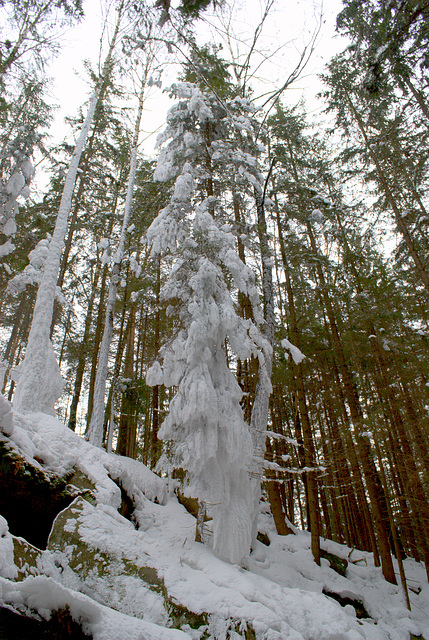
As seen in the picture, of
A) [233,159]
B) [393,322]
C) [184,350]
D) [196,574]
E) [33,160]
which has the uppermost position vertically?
[33,160]

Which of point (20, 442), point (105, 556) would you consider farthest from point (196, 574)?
point (20, 442)

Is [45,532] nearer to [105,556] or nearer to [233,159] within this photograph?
[105,556]

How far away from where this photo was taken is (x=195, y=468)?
572 centimetres

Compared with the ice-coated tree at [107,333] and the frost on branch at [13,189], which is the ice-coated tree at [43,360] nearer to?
the frost on branch at [13,189]

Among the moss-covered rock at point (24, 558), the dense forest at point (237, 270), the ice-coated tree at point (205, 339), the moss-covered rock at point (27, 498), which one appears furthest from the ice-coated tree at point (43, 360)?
the moss-covered rock at point (24, 558)

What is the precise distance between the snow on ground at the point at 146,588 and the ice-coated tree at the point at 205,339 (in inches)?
39.5

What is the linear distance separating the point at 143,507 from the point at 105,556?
3030 mm

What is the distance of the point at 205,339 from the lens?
21.1ft

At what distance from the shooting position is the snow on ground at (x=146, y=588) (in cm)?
244

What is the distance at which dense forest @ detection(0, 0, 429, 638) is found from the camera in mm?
6016

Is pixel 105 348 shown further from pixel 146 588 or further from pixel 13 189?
pixel 146 588

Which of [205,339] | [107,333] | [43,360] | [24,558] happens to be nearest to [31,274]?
[107,333]

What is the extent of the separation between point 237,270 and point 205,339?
1.71 metres

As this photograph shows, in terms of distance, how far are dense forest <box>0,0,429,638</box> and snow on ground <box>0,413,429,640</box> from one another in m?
0.70
